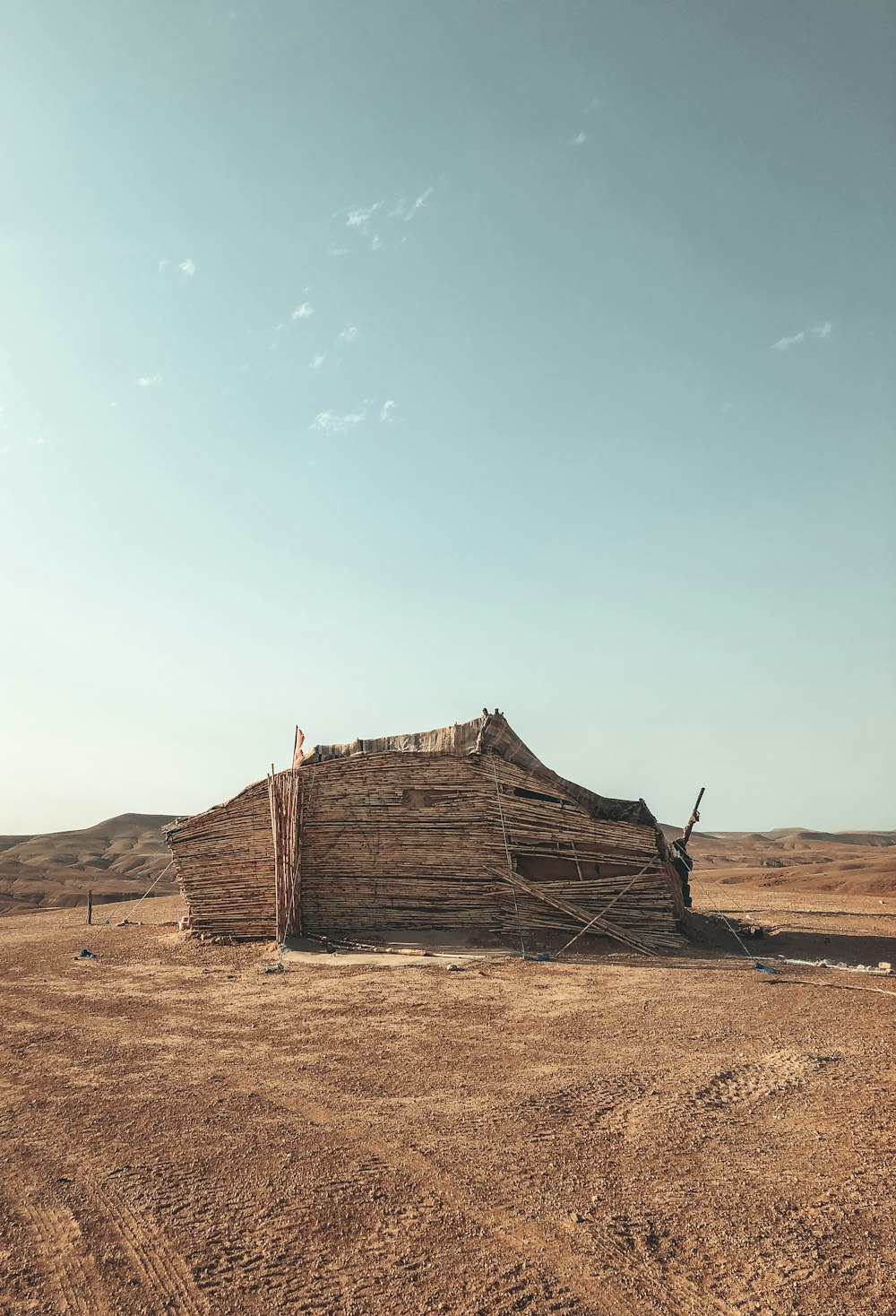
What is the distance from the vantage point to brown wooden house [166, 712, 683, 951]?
13414 millimetres

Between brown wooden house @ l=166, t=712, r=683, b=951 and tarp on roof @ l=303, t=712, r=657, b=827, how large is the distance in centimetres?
2

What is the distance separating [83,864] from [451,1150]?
42.2 metres

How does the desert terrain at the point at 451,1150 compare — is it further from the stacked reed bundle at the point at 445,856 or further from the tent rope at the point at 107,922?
the tent rope at the point at 107,922

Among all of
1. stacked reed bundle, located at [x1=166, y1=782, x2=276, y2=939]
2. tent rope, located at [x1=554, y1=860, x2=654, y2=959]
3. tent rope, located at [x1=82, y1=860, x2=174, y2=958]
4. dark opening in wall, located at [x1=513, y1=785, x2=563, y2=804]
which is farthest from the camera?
stacked reed bundle, located at [x1=166, y1=782, x2=276, y2=939]

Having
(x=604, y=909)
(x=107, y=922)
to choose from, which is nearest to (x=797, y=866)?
(x=604, y=909)

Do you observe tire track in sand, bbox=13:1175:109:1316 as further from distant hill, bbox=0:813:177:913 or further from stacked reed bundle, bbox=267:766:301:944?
distant hill, bbox=0:813:177:913

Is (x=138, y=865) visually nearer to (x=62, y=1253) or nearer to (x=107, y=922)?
(x=107, y=922)

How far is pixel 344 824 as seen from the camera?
13688 mm

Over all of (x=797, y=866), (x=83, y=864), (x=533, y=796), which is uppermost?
(x=533, y=796)

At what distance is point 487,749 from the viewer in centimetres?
1352

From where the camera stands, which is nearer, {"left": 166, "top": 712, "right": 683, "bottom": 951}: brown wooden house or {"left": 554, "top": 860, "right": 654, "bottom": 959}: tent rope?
{"left": 554, "top": 860, "right": 654, "bottom": 959}: tent rope

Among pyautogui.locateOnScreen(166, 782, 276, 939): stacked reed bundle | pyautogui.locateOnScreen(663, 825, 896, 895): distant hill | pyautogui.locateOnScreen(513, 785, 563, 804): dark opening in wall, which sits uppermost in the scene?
pyautogui.locateOnScreen(513, 785, 563, 804): dark opening in wall

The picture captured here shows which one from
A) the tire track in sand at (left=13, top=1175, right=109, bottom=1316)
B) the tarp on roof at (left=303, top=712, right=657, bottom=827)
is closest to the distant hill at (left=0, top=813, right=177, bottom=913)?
the tarp on roof at (left=303, top=712, right=657, bottom=827)

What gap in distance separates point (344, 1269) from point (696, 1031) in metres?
4.72
